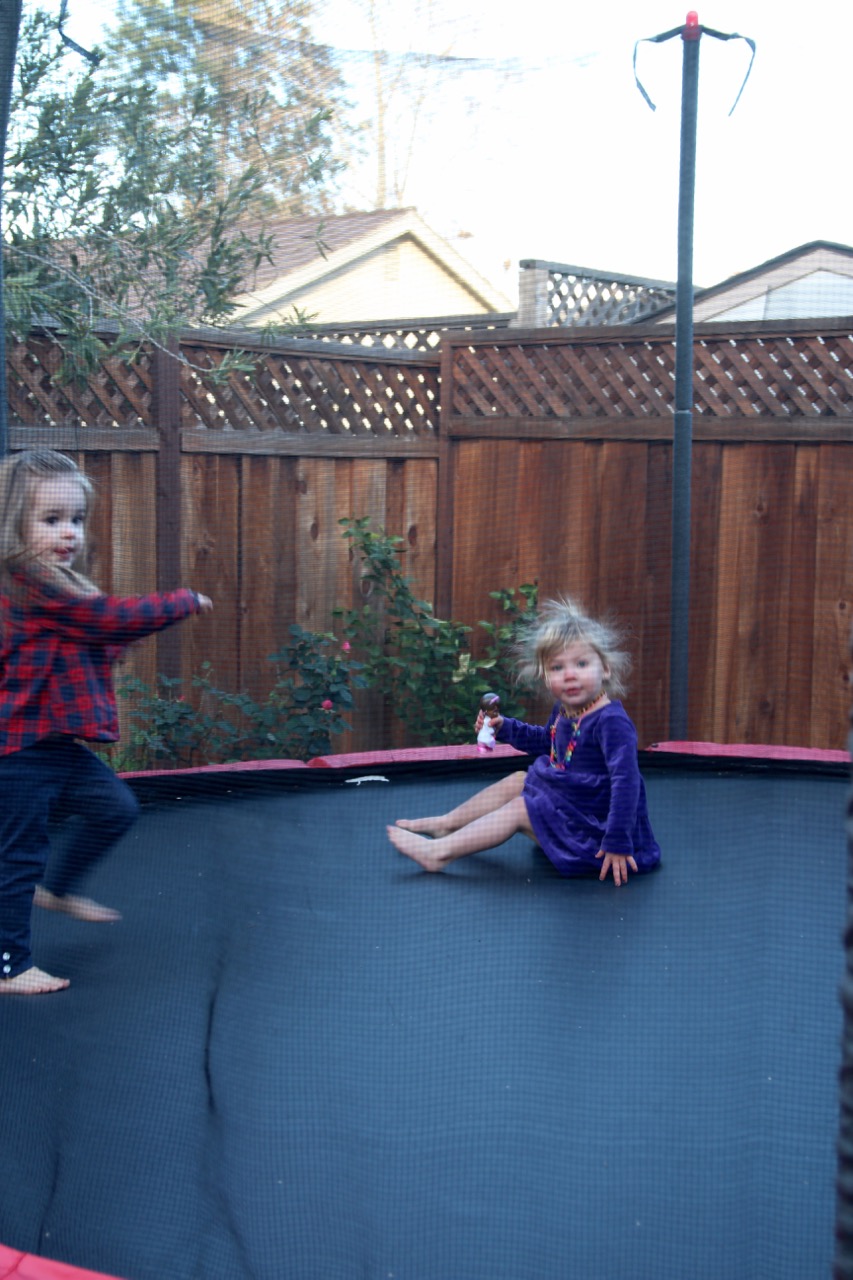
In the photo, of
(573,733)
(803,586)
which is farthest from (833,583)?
(573,733)

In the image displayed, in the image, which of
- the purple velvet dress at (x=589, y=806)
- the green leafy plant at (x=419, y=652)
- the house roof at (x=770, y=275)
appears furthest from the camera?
the green leafy plant at (x=419, y=652)

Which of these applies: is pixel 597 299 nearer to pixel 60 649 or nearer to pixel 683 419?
pixel 683 419

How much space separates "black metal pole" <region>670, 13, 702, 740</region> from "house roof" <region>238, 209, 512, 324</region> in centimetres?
46

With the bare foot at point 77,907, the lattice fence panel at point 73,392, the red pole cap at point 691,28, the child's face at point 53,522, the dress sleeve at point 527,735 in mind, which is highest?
the red pole cap at point 691,28

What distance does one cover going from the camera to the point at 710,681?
9.35 feet

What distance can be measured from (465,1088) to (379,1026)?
0.59 ft

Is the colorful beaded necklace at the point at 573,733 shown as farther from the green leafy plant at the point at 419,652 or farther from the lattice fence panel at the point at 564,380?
the lattice fence panel at the point at 564,380

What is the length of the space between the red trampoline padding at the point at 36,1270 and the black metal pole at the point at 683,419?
1.98 meters

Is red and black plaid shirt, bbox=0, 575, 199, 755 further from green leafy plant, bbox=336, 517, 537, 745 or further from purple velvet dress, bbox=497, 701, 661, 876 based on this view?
green leafy plant, bbox=336, 517, 537, 745

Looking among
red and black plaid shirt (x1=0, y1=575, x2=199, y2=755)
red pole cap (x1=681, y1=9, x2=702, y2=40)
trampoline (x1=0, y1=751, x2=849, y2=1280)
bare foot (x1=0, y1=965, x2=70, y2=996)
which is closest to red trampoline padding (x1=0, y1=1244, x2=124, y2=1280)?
trampoline (x1=0, y1=751, x2=849, y2=1280)

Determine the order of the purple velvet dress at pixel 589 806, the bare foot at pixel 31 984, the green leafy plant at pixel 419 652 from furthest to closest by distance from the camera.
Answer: the green leafy plant at pixel 419 652, the purple velvet dress at pixel 589 806, the bare foot at pixel 31 984

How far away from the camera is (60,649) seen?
5.33 feet

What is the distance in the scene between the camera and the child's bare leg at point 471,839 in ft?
6.39

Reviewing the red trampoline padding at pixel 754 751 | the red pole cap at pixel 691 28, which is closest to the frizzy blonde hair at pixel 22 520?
the red trampoline padding at pixel 754 751
